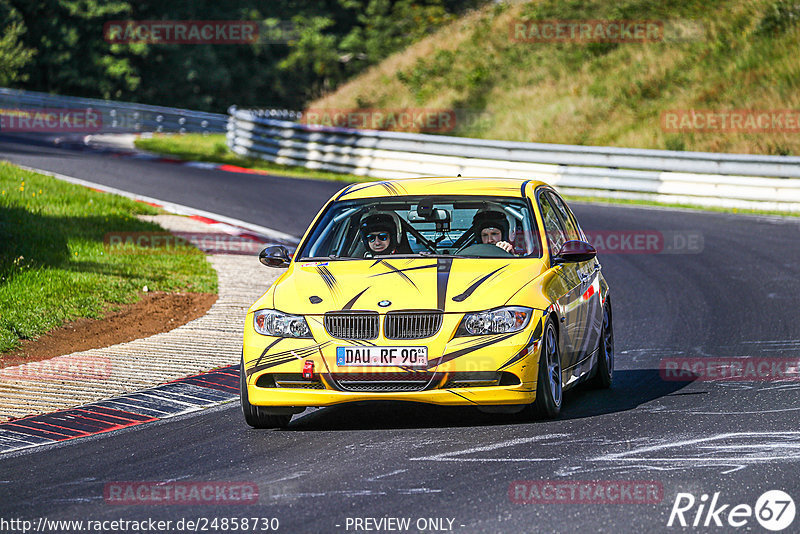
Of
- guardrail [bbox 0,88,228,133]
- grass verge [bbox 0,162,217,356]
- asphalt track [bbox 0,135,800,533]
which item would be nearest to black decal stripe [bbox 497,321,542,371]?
asphalt track [bbox 0,135,800,533]

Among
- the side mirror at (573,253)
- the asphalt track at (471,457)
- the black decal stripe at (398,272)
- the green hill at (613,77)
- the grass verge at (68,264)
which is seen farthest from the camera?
the green hill at (613,77)

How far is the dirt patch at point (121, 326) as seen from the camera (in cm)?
1138

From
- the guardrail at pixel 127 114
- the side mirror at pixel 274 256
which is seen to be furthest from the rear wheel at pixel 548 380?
the guardrail at pixel 127 114

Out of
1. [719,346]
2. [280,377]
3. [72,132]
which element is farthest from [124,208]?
[72,132]

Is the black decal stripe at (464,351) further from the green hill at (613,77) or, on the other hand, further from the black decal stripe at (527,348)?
→ the green hill at (613,77)

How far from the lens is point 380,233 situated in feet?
29.8

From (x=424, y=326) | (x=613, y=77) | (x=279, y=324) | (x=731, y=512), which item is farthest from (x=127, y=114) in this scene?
(x=731, y=512)

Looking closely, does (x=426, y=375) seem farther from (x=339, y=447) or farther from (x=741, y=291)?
(x=741, y=291)

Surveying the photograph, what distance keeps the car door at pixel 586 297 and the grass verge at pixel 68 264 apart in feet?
17.0

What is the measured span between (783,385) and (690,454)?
2.69 m

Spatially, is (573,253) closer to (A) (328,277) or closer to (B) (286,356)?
(A) (328,277)

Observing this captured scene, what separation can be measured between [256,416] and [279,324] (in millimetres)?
659

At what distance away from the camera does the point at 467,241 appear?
9.09 metres

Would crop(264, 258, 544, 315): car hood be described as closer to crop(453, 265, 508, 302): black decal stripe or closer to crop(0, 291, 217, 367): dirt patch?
crop(453, 265, 508, 302): black decal stripe
